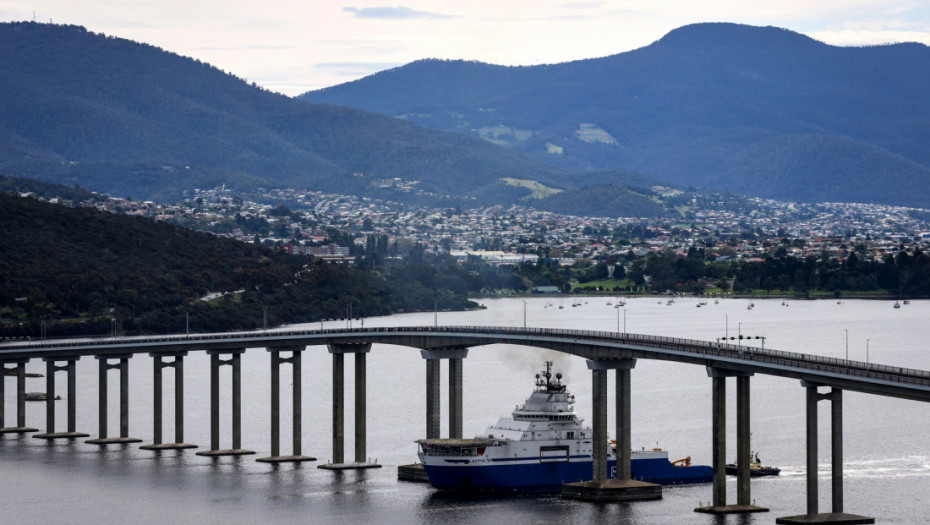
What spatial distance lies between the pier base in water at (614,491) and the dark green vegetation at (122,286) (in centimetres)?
8904

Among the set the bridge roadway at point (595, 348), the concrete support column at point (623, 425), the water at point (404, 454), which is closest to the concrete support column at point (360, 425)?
the water at point (404, 454)

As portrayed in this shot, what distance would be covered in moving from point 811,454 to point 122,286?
123m

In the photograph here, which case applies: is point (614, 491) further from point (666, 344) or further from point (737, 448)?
point (737, 448)

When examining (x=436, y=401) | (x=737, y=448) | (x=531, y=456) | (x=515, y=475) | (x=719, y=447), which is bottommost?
(x=515, y=475)

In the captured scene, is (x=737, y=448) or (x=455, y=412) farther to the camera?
(x=455, y=412)

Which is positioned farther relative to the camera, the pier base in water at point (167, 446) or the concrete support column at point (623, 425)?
the pier base in water at point (167, 446)

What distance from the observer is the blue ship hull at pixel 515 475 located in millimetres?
79438

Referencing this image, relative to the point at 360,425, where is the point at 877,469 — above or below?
below

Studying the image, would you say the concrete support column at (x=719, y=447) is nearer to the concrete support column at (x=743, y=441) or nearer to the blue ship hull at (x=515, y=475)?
the concrete support column at (x=743, y=441)

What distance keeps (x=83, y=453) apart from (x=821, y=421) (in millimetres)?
41625

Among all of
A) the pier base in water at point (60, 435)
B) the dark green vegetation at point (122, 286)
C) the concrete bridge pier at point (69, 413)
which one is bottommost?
the pier base in water at point (60, 435)

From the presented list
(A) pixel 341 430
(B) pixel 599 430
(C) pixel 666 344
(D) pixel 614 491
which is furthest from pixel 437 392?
(C) pixel 666 344

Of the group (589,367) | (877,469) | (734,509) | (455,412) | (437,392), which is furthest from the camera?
(437,392)

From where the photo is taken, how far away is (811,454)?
2489 inches
